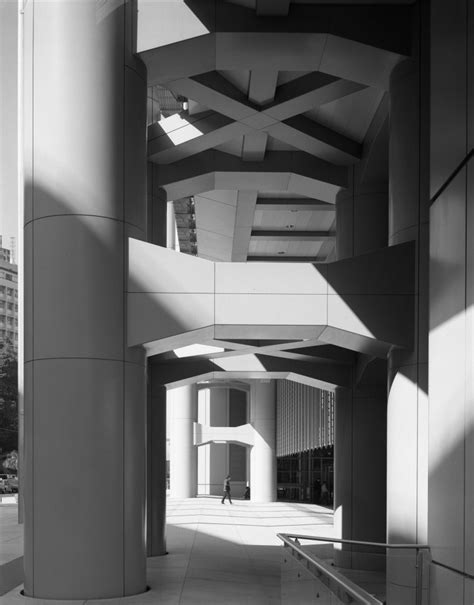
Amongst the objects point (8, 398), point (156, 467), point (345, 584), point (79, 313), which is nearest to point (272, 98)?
point (79, 313)

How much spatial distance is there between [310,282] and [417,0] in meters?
4.44

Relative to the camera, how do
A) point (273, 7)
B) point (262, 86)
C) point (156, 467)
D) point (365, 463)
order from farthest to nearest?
1. point (156, 467)
2. point (365, 463)
3. point (262, 86)
4. point (273, 7)

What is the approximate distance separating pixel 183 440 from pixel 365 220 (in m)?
28.0

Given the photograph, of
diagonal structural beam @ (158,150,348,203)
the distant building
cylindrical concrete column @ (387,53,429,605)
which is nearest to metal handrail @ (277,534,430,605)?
cylindrical concrete column @ (387,53,429,605)

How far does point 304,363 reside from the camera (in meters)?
20.0

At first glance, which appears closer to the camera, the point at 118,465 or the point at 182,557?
the point at 118,465

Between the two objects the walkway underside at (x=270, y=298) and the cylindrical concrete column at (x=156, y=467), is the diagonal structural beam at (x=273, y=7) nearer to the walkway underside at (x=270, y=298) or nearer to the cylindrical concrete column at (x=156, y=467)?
the walkway underside at (x=270, y=298)

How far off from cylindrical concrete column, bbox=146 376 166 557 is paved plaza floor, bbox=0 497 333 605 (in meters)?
0.45

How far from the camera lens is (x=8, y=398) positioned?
37.4 meters

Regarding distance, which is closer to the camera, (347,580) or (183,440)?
(347,580)

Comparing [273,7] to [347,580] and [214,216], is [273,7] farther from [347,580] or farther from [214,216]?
[214,216]

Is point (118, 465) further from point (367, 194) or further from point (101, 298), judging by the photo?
point (367, 194)

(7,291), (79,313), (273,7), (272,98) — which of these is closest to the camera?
(79,313)

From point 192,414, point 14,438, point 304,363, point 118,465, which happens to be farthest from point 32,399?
point 192,414
